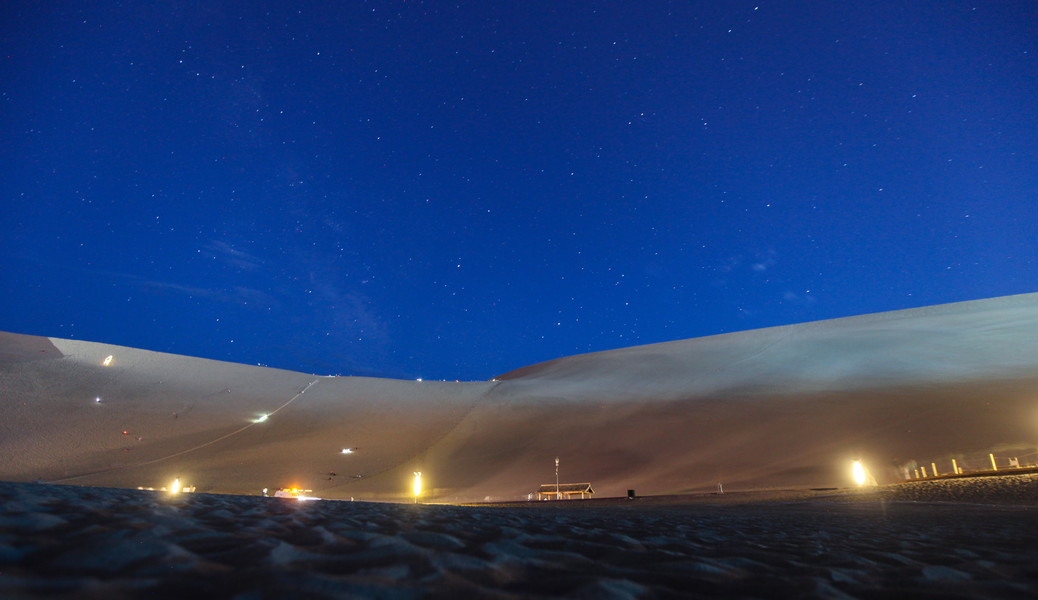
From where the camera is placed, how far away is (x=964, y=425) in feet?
29.0

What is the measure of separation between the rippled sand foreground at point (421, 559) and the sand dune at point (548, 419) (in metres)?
8.82

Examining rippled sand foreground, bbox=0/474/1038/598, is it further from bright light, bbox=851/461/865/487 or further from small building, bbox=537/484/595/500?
small building, bbox=537/484/595/500

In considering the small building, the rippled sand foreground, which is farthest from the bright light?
the rippled sand foreground

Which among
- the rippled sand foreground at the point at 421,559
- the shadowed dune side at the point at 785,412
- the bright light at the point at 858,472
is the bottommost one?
the bright light at the point at 858,472

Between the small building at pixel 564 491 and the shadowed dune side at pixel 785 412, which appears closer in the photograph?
the shadowed dune side at pixel 785 412

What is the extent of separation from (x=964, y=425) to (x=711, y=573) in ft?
35.8

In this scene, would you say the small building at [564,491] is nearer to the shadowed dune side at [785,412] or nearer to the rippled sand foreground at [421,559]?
the shadowed dune side at [785,412]

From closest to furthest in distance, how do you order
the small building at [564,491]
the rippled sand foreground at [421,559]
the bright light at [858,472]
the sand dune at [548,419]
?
the rippled sand foreground at [421,559] < the bright light at [858,472] < the sand dune at [548,419] < the small building at [564,491]

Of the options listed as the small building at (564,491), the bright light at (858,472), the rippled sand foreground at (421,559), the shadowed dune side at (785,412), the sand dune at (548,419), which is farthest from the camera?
the small building at (564,491)

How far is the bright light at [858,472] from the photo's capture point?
8.44 metres

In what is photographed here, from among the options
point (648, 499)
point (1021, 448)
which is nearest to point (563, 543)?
point (648, 499)

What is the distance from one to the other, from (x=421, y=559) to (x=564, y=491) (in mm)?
10216

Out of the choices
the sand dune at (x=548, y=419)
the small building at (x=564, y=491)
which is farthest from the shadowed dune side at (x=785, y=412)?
the small building at (x=564, y=491)

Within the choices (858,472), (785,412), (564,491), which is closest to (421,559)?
(858,472)
